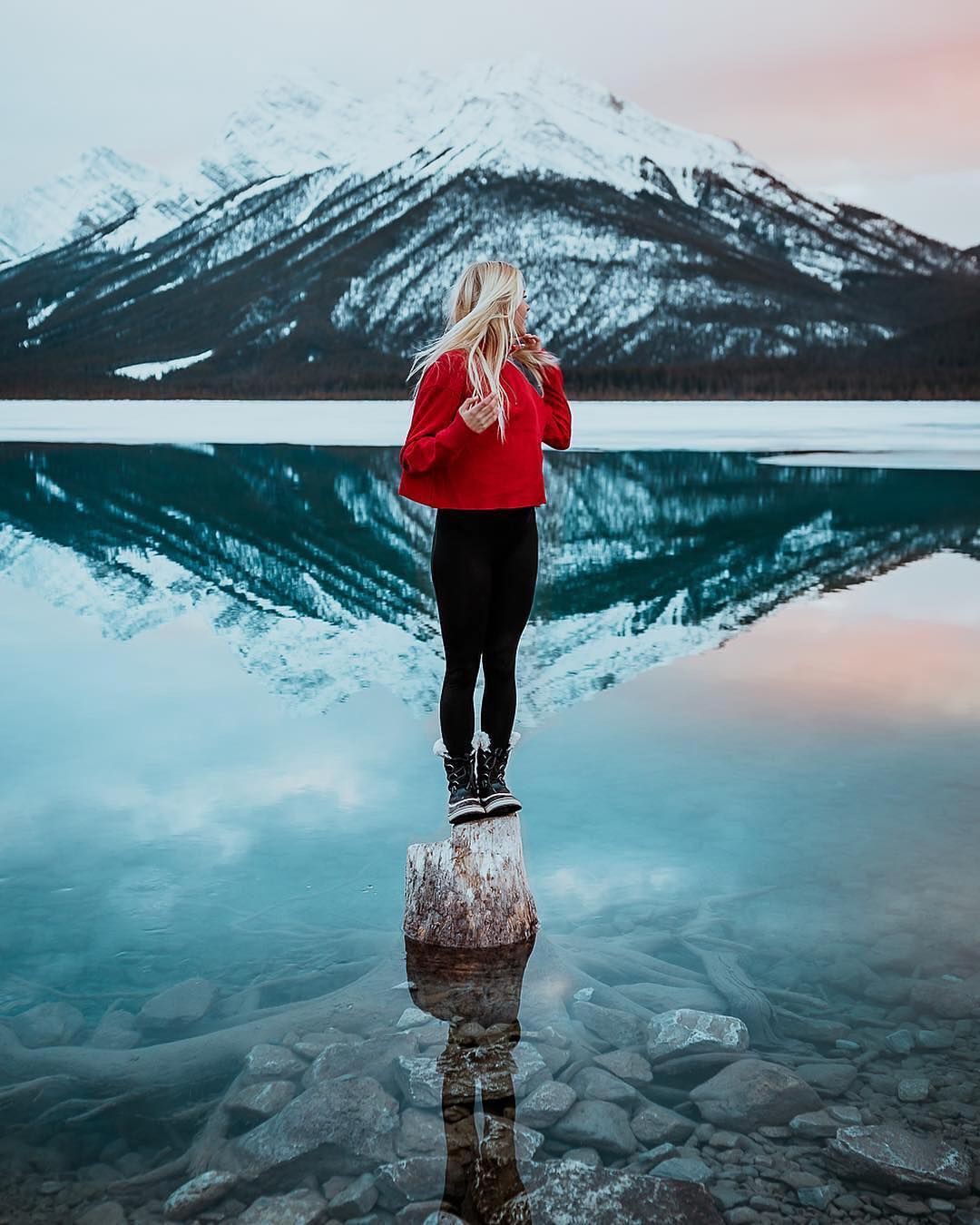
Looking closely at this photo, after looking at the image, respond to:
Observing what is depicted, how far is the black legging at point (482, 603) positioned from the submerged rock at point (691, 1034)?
857 mm

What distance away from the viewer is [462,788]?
3.54 meters

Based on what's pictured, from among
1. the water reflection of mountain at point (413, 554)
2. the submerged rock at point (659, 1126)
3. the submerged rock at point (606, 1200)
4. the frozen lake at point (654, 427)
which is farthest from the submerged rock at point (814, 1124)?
the frozen lake at point (654, 427)

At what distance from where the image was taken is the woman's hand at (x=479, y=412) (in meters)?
3.12

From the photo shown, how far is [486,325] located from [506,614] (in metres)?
0.75

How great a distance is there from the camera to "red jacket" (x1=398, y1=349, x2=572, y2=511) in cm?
320

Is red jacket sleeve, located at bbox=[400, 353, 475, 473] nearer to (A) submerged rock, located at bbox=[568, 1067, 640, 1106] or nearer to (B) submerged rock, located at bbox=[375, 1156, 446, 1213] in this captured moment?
(A) submerged rock, located at bbox=[568, 1067, 640, 1106]

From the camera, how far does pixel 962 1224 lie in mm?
2398

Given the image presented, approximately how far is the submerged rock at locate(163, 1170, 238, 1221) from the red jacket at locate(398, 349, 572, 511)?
1525mm

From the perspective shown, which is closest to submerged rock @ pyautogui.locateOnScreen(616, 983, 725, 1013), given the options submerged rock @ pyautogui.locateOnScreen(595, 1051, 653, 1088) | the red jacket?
submerged rock @ pyautogui.locateOnScreen(595, 1051, 653, 1088)

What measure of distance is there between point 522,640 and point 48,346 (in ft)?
460

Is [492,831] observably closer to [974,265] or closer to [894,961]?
[894,961]

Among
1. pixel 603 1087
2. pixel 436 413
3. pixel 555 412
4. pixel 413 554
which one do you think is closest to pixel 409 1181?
pixel 603 1087

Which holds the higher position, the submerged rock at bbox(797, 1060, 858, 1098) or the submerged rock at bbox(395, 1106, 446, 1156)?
the submerged rock at bbox(395, 1106, 446, 1156)

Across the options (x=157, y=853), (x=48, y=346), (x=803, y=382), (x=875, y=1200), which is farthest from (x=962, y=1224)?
Answer: (x=48, y=346)
